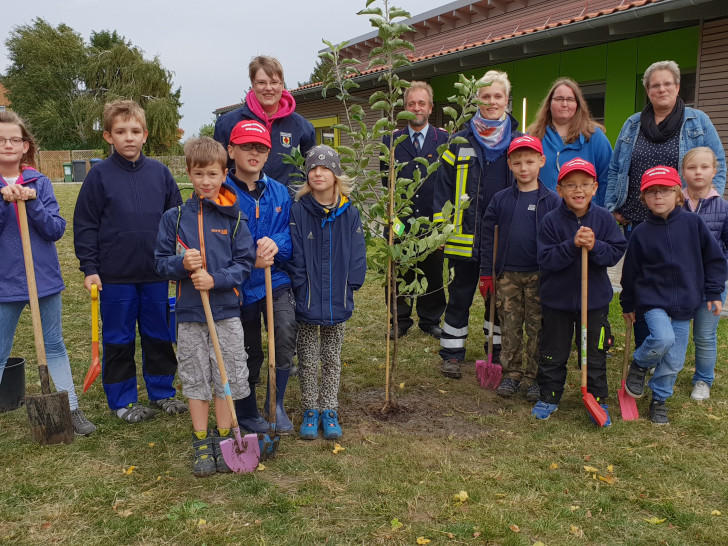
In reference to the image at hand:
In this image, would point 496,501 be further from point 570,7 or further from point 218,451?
point 570,7

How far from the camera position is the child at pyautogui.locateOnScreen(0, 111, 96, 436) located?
3795 mm

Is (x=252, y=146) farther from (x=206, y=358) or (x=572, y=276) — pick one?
(x=572, y=276)

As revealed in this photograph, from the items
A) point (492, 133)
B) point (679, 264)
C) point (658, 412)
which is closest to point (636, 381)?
point (658, 412)

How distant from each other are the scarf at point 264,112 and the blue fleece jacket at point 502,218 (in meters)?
1.73

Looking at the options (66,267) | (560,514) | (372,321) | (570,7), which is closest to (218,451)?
(560,514)

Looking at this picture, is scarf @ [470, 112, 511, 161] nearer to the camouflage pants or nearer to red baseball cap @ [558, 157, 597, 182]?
red baseball cap @ [558, 157, 597, 182]

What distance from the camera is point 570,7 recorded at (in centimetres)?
1463

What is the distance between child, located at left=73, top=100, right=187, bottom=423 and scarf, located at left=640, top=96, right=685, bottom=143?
12.1 ft

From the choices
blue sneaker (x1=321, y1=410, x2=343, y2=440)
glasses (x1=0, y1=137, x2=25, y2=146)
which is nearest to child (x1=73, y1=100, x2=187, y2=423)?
glasses (x1=0, y1=137, x2=25, y2=146)

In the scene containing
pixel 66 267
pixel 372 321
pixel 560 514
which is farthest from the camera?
pixel 66 267

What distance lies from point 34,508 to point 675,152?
16.3ft

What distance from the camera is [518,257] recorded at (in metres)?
4.64

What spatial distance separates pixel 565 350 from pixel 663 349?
64 cm

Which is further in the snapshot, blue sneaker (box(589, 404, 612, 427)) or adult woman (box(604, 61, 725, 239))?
adult woman (box(604, 61, 725, 239))
